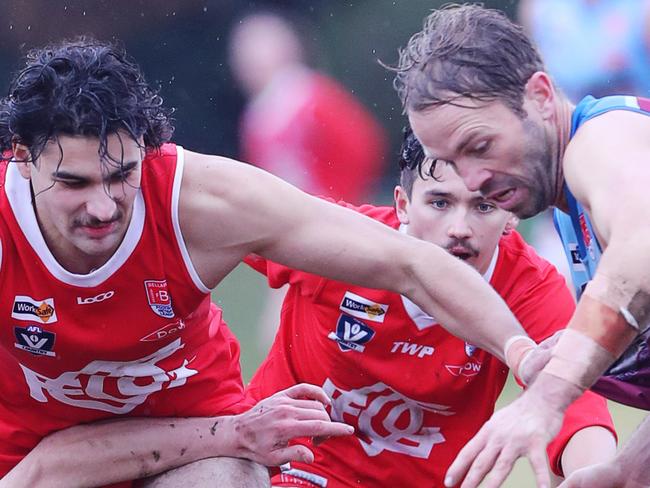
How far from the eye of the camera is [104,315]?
3158mm

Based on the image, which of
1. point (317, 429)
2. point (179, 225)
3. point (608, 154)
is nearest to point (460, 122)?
point (608, 154)

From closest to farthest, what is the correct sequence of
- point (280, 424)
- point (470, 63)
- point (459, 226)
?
point (470, 63), point (280, 424), point (459, 226)

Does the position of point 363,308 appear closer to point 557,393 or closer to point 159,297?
point 159,297

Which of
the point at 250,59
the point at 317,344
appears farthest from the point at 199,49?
the point at 317,344

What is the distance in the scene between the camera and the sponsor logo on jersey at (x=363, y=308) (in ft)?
12.2

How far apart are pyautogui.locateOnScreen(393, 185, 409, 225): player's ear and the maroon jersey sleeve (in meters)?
0.39

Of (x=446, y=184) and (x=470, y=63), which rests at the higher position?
(x=470, y=63)

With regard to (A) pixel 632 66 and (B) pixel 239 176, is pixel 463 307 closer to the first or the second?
(B) pixel 239 176

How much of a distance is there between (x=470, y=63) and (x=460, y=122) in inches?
8.3

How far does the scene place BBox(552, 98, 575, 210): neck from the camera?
2.78m

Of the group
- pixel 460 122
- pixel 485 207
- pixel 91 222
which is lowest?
pixel 485 207

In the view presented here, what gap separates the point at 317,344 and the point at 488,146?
1.34 m

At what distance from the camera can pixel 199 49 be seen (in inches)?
266

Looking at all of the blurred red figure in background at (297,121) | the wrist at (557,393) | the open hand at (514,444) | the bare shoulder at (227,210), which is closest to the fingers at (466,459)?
the open hand at (514,444)
